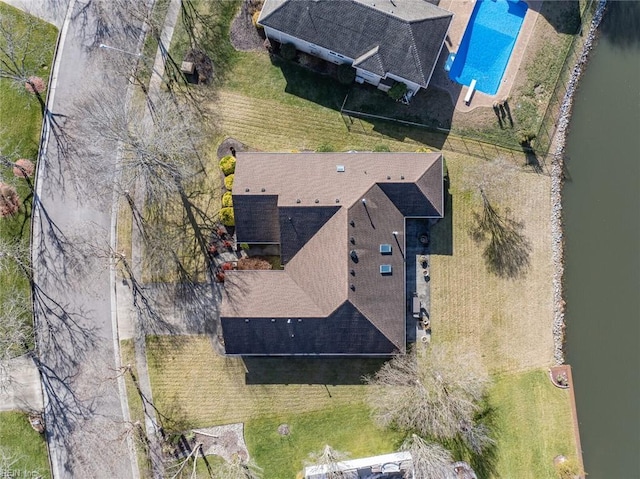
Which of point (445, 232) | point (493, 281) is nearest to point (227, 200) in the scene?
point (445, 232)

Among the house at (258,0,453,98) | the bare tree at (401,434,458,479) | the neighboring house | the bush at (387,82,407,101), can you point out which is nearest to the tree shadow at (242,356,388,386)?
the neighboring house

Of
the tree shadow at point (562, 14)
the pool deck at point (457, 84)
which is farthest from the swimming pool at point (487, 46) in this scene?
the tree shadow at point (562, 14)

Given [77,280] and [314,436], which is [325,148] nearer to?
[77,280]

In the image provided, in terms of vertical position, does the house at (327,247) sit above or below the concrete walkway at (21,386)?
above

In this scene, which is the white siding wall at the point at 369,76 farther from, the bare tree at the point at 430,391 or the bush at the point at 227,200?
the bare tree at the point at 430,391

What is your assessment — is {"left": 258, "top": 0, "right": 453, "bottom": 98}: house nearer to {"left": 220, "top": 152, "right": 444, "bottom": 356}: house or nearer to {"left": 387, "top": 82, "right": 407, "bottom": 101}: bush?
{"left": 387, "top": 82, "right": 407, "bottom": 101}: bush

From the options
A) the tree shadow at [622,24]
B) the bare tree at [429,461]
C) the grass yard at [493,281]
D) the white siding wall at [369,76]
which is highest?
the tree shadow at [622,24]

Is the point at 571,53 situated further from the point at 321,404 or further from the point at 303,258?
the point at 321,404
